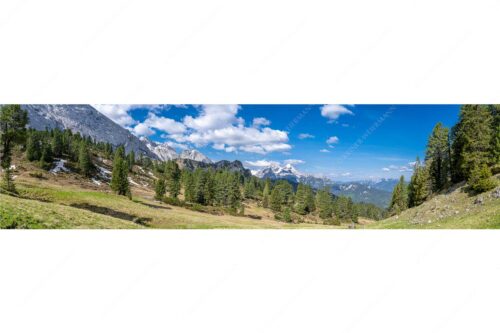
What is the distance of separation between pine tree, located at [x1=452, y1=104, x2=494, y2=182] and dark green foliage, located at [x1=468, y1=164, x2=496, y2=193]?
318mm

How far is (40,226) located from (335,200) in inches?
615

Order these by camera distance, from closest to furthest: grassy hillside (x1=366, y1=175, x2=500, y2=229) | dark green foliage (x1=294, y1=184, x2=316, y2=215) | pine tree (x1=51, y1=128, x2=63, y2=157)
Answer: grassy hillside (x1=366, y1=175, x2=500, y2=229)
pine tree (x1=51, y1=128, x2=63, y2=157)
dark green foliage (x1=294, y1=184, x2=316, y2=215)

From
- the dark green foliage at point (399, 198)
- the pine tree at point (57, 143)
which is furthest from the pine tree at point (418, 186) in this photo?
the pine tree at point (57, 143)

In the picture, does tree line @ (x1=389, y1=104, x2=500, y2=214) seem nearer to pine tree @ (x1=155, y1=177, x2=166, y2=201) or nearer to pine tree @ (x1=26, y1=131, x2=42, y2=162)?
pine tree @ (x1=155, y1=177, x2=166, y2=201)

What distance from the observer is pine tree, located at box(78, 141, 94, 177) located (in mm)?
17688

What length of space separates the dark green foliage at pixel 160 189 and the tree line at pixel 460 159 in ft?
43.6

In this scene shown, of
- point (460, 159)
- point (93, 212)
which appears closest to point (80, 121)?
point (93, 212)

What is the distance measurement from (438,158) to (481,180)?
2437 mm

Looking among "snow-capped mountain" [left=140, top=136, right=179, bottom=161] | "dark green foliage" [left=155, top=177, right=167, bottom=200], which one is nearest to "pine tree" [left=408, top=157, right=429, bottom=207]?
"snow-capped mountain" [left=140, top=136, right=179, bottom=161]

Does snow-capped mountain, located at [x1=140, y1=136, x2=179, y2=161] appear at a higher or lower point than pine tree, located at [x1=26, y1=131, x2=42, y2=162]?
higher

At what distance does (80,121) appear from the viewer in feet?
59.1

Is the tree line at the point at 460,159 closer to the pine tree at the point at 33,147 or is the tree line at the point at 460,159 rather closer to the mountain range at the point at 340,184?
the mountain range at the point at 340,184

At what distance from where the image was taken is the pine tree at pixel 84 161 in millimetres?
17688
